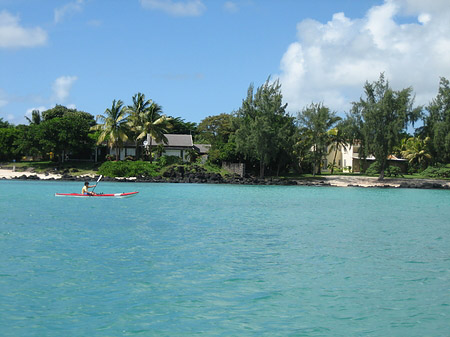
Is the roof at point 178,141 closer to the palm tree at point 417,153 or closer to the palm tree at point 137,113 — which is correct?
the palm tree at point 137,113

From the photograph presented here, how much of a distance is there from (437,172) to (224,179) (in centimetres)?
2854

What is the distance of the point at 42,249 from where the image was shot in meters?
15.6

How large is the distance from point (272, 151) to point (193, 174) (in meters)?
10.5

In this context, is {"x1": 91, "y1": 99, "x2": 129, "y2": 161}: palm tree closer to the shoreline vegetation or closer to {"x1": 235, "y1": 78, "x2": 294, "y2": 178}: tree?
A: the shoreline vegetation

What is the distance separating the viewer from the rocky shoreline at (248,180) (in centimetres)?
6015

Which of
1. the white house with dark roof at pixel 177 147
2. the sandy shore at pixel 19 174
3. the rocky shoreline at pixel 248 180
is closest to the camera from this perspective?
the rocky shoreline at pixel 248 180

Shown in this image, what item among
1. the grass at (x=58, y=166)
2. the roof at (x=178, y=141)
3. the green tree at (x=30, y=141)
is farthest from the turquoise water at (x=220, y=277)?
the roof at (x=178, y=141)

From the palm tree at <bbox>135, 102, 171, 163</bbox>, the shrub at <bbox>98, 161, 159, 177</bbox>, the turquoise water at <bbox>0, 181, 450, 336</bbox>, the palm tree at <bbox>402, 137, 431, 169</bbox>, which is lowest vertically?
the turquoise water at <bbox>0, 181, 450, 336</bbox>

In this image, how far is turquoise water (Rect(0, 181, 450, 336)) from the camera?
9.03 metres

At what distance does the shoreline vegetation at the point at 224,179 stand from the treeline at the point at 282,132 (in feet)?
8.34

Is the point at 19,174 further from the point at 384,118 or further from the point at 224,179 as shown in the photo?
the point at 384,118

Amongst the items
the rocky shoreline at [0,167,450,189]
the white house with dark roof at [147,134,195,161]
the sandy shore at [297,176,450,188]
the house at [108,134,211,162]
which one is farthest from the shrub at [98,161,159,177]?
the sandy shore at [297,176,450,188]

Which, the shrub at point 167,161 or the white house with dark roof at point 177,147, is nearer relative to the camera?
the shrub at point 167,161

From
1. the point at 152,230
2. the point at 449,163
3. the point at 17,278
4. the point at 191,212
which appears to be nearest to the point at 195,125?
the point at 449,163
